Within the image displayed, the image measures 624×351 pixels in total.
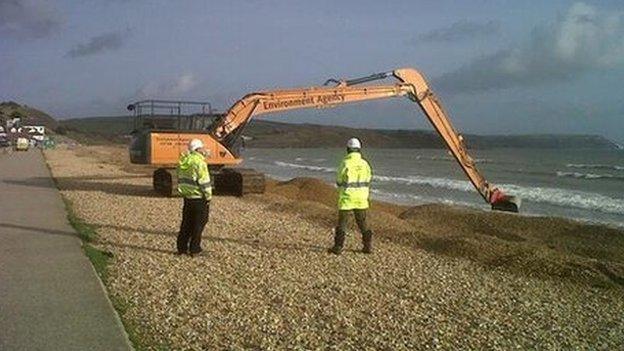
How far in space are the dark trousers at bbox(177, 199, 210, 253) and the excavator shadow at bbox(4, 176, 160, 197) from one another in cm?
1013

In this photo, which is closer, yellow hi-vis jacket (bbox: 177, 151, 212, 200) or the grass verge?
the grass verge

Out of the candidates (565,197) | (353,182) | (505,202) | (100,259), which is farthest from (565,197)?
(100,259)

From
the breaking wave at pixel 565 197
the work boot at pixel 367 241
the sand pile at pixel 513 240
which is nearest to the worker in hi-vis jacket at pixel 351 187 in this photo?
the work boot at pixel 367 241

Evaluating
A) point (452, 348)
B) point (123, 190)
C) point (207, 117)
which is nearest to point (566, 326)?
point (452, 348)

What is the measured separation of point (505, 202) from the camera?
2077 cm

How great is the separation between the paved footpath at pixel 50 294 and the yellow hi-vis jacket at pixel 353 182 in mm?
4234

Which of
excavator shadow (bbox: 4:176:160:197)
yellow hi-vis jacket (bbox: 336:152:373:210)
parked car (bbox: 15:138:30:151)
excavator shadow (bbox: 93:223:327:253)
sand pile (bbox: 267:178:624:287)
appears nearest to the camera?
sand pile (bbox: 267:178:624:287)

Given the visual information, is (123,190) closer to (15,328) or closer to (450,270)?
(450,270)

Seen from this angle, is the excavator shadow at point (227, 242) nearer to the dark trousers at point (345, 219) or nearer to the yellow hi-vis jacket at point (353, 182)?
the dark trousers at point (345, 219)

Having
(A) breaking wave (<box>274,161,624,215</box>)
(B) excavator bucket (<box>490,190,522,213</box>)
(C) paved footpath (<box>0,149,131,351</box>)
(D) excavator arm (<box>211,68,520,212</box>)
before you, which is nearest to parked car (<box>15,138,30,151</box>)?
(A) breaking wave (<box>274,161,624,215</box>)

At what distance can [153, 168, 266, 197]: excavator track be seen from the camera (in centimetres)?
2078

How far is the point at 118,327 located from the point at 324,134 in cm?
17718

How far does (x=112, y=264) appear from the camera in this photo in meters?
9.73

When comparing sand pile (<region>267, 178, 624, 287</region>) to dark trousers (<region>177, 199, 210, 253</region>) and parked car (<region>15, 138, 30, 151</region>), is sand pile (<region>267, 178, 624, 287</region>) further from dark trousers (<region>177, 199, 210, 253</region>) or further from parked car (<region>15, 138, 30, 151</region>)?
parked car (<region>15, 138, 30, 151</region>)
